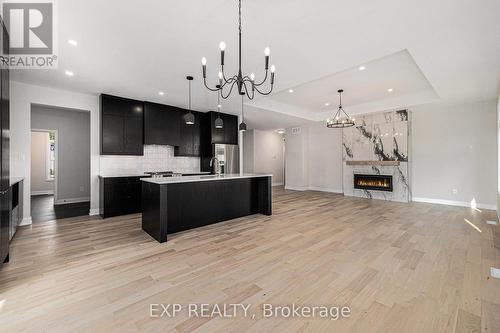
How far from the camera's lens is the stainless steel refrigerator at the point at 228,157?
264 inches

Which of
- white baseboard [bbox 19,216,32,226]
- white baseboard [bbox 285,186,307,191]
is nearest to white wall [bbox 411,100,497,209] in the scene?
white baseboard [bbox 285,186,307,191]

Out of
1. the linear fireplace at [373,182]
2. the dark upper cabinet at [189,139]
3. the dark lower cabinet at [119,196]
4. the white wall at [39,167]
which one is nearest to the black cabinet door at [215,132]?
the dark upper cabinet at [189,139]

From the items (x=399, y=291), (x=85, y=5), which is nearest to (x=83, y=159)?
(x=85, y=5)

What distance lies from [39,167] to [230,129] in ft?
24.3

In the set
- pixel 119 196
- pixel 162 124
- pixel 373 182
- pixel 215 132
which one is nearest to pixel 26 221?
pixel 119 196

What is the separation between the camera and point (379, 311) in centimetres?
172

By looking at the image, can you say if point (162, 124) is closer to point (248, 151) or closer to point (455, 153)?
point (248, 151)

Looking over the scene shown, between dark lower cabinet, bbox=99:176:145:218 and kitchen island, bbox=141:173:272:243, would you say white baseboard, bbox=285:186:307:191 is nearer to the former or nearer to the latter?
kitchen island, bbox=141:173:272:243

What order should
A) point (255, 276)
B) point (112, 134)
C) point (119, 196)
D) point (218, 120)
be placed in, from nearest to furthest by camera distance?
point (255, 276)
point (218, 120)
point (119, 196)
point (112, 134)

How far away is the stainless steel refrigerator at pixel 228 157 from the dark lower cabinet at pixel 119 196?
8.05 ft

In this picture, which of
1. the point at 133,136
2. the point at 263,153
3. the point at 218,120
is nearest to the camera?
the point at 218,120

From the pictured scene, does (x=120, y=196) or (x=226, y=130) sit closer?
(x=120, y=196)

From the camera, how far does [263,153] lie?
34.0ft

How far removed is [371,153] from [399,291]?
5.83m
